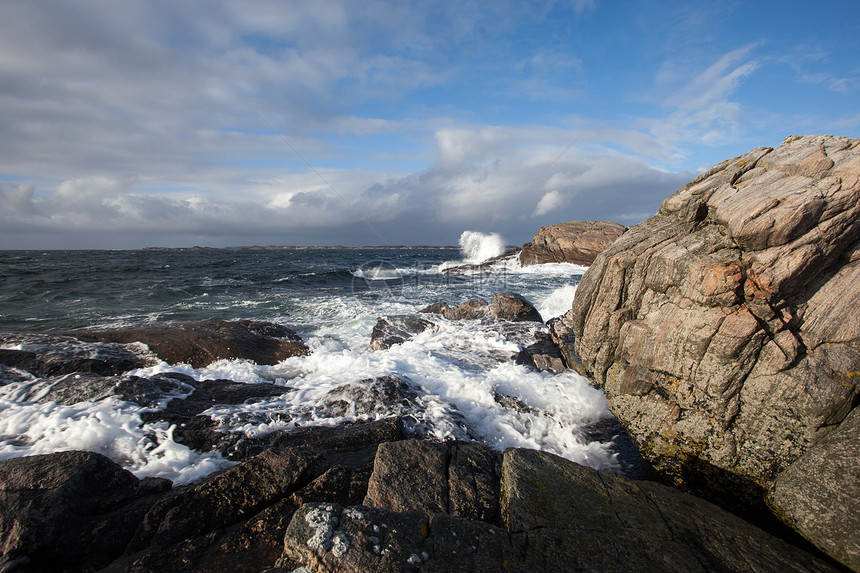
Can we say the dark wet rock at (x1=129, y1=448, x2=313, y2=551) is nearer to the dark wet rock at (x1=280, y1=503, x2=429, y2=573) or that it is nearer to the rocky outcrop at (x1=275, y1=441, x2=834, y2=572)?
the rocky outcrop at (x1=275, y1=441, x2=834, y2=572)

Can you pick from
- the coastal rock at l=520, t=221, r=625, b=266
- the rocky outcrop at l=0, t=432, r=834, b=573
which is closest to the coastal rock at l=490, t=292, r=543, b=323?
the rocky outcrop at l=0, t=432, r=834, b=573

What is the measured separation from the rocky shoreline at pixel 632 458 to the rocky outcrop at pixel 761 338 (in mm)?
24

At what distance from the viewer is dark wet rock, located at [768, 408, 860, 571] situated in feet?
12.2

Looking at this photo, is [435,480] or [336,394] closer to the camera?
[435,480]

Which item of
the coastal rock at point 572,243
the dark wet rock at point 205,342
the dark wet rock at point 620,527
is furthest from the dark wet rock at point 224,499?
the coastal rock at point 572,243

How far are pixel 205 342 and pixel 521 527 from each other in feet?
33.6

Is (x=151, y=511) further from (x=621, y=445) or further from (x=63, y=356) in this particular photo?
(x=63, y=356)

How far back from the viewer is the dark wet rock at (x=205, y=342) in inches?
405

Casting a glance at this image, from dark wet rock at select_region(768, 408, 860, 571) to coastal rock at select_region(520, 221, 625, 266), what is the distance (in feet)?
130

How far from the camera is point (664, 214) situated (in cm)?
780

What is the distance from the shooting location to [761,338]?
5055 millimetres

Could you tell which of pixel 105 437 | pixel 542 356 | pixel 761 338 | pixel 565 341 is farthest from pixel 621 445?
pixel 105 437

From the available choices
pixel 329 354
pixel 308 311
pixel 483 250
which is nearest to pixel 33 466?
pixel 329 354

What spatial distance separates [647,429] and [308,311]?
17.2m
